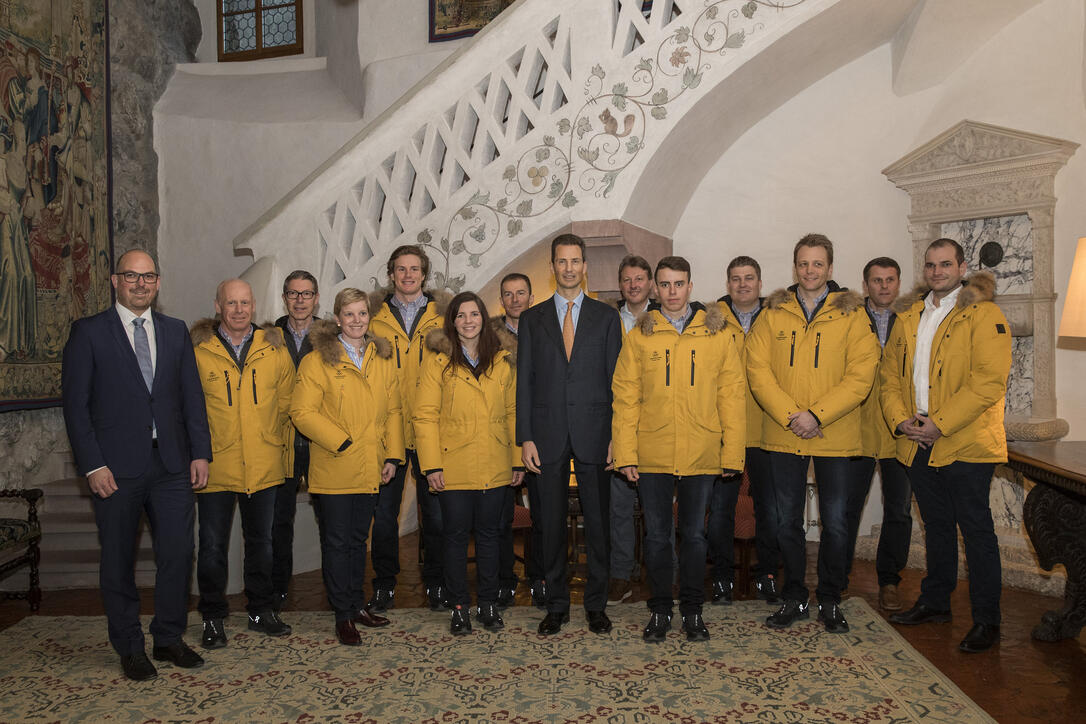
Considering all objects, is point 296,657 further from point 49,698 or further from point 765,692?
point 765,692

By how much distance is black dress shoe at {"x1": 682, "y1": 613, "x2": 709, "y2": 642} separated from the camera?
373 centimetres

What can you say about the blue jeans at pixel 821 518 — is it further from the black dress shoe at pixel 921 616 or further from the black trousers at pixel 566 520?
the black trousers at pixel 566 520

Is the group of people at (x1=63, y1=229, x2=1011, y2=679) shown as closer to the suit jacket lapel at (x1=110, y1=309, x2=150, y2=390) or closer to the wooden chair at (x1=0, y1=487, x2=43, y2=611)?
the suit jacket lapel at (x1=110, y1=309, x2=150, y2=390)

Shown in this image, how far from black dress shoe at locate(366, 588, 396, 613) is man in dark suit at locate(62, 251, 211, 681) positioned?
0.97m

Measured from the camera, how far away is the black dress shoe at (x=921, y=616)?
3.97m

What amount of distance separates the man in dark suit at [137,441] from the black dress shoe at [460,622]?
3.71ft

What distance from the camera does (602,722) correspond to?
9.70ft

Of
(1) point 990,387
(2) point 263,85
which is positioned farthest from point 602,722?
(2) point 263,85

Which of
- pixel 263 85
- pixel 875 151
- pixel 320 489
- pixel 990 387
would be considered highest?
pixel 263 85

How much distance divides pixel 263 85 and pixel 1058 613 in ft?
25.1

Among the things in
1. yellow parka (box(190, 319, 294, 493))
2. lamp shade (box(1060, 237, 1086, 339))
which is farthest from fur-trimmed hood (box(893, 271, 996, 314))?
yellow parka (box(190, 319, 294, 493))

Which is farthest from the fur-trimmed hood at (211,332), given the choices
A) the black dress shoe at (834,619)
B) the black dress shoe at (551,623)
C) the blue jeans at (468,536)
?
the black dress shoe at (834,619)

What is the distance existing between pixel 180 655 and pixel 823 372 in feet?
10.4

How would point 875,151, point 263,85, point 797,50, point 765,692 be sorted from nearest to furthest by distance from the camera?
point 765,692 < point 797,50 < point 875,151 < point 263,85
